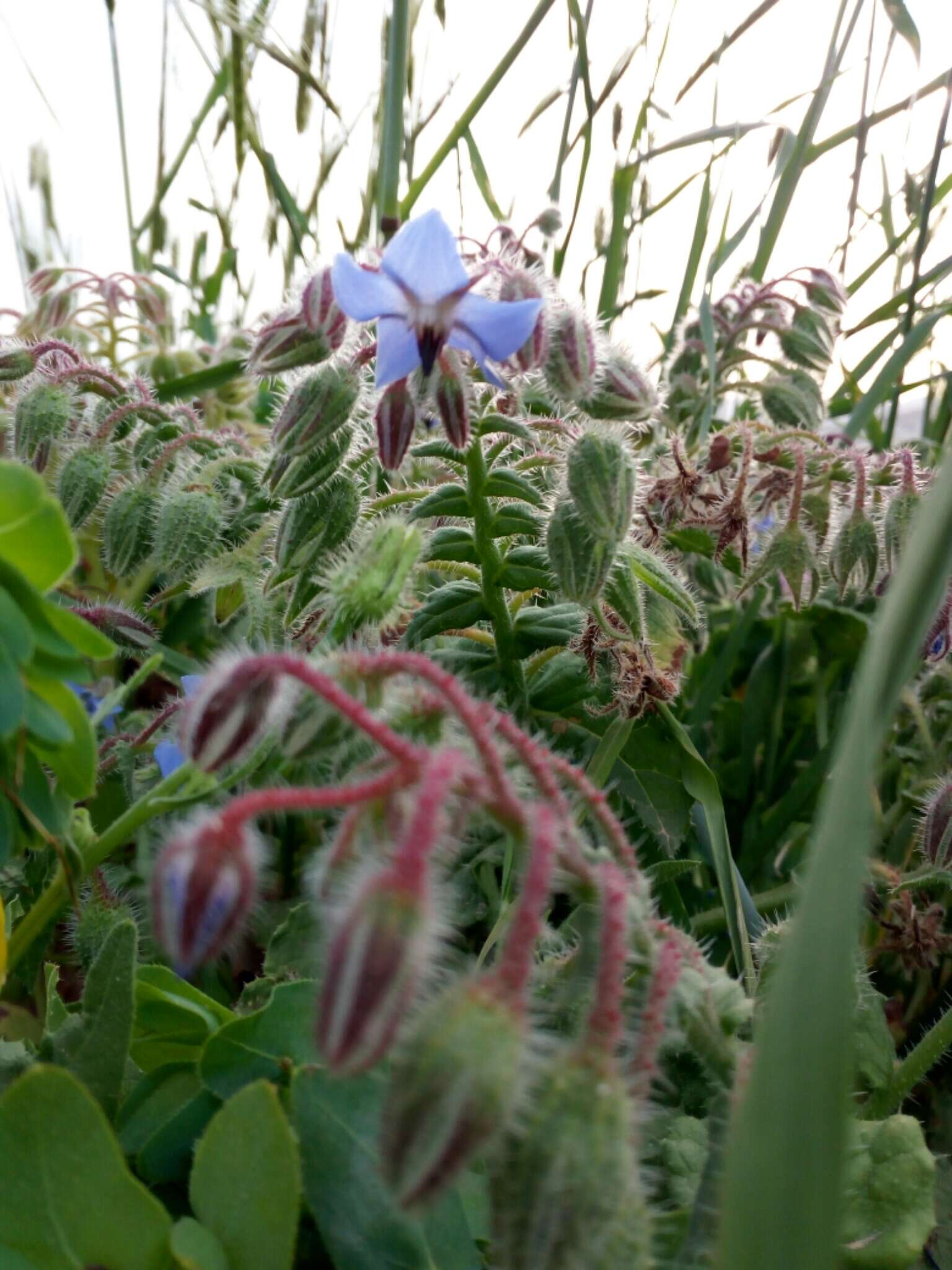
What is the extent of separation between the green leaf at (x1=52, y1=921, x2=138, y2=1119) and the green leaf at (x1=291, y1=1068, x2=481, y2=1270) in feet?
0.26

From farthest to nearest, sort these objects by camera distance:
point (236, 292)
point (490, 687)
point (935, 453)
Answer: point (236, 292)
point (935, 453)
point (490, 687)

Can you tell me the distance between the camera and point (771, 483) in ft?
3.08

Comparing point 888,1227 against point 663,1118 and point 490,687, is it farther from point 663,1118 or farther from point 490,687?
point 490,687

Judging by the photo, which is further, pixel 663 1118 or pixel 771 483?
pixel 771 483

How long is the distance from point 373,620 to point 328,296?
0.24 metres

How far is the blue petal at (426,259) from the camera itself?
63 centimetres

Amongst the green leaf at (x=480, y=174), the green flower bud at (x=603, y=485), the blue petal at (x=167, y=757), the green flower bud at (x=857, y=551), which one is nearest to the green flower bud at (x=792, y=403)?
the green flower bud at (x=857, y=551)

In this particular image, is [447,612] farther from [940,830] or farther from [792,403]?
[792,403]

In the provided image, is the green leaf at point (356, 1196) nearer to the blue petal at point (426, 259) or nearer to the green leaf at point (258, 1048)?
the green leaf at point (258, 1048)

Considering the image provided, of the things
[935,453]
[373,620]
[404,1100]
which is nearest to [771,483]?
[935,453]

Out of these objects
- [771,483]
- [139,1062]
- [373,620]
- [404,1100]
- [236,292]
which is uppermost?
[236,292]

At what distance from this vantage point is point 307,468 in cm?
70

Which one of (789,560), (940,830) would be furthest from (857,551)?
(940,830)

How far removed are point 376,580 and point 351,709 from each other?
0.22 meters
